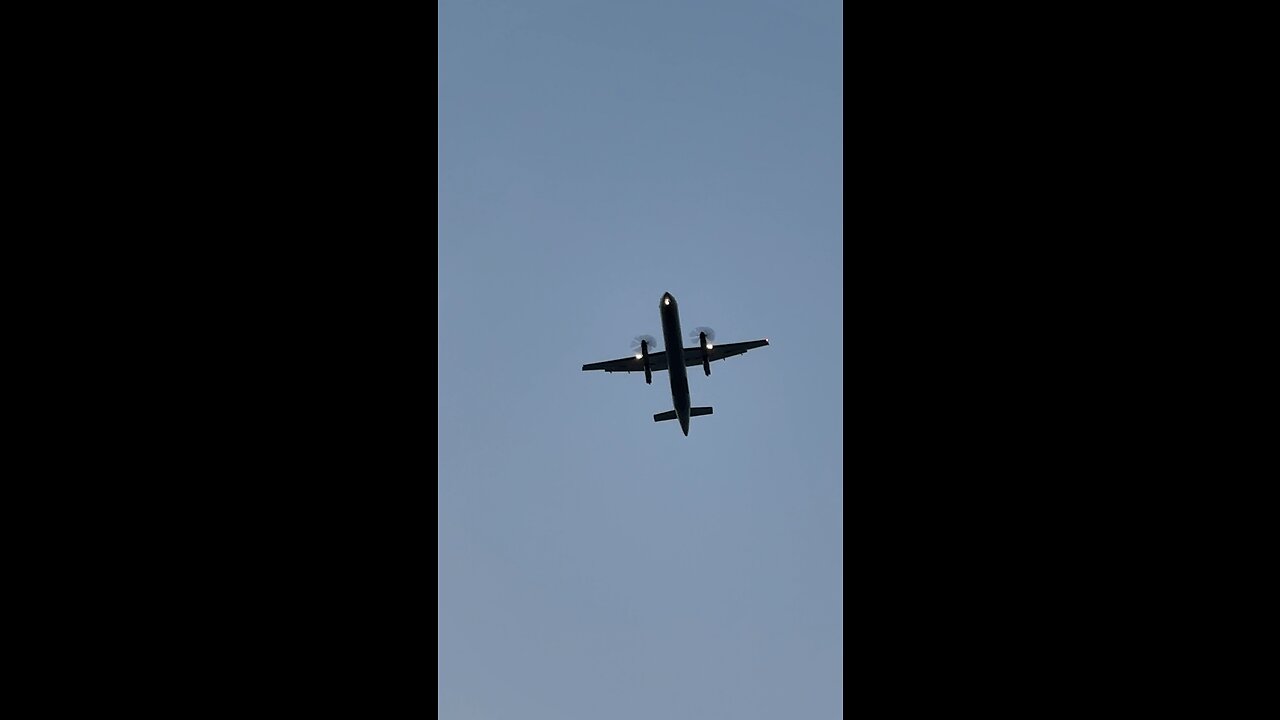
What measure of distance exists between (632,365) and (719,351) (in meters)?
5.06

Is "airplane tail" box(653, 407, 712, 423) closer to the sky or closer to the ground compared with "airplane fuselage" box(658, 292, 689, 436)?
closer to the ground

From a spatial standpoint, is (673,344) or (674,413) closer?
(673,344)

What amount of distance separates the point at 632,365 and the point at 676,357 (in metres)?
4.78

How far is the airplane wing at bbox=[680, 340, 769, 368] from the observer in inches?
2581

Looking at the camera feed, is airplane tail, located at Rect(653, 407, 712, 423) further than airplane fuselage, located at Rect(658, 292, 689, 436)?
Yes

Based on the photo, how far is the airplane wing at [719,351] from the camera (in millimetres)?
65562

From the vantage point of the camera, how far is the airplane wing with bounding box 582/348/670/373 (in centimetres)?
6625

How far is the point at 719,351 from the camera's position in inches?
2596

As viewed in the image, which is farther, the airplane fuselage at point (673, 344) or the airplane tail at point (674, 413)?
the airplane tail at point (674, 413)

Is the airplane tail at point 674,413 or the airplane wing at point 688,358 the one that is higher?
the airplane wing at point 688,358

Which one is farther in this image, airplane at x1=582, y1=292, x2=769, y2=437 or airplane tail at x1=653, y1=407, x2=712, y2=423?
airplane tail at x1=653, y1=407, x2=712, y2=423
